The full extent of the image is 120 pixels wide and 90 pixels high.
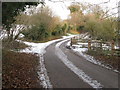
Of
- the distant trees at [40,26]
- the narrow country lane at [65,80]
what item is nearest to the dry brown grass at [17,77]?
the narrow country lane at [65,80]

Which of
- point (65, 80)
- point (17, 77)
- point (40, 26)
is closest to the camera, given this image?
point (65, 80)

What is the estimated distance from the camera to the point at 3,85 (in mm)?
7547

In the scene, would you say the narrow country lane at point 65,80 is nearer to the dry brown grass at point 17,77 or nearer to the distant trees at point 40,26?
the dry brown grass at point 17,77

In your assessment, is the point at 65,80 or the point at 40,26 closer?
the point at 65,80

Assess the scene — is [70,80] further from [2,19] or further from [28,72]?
[2,19]

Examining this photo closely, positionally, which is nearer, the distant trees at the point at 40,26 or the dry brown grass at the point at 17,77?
the dry brown grass at the point at 17,77

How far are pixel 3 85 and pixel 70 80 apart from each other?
2.85 m

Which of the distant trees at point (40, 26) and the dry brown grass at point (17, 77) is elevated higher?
the distant trees at point (40, 26)

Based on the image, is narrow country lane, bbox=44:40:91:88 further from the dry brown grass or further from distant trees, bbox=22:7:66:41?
distant trees, bbox=22:7:66:41

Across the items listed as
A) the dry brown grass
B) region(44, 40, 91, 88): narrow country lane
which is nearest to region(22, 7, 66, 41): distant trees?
the dry brown grass

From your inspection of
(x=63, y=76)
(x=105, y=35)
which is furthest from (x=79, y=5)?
(x=105, y=35)

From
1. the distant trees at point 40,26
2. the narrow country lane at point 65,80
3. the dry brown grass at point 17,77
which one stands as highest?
the distant trees at point 40,26

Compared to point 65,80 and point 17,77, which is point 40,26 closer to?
point 17,77

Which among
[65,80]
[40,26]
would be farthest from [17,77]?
[40,26]
